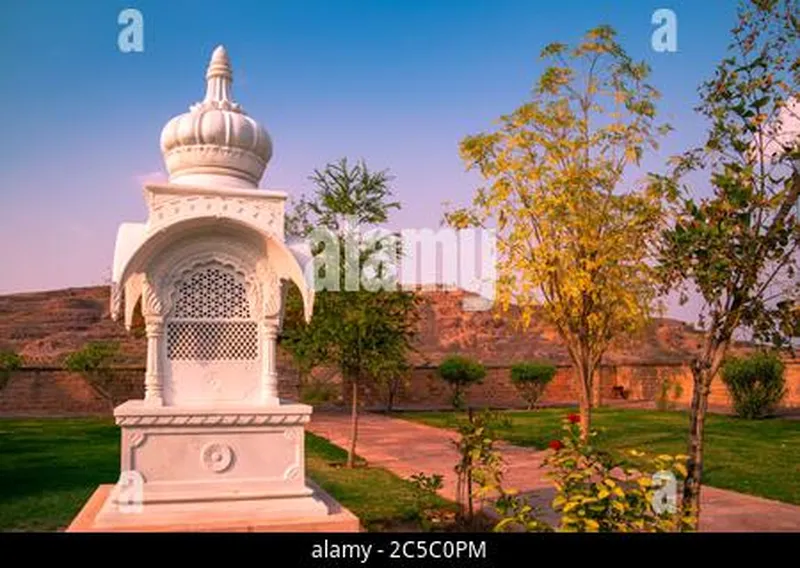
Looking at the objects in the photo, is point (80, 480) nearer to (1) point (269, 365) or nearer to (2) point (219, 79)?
(1) point (269, 365)

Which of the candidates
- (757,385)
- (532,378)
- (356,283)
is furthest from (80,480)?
(532,378)

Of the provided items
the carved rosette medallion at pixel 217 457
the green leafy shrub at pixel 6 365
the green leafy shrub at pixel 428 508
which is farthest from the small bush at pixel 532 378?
the carved rosette medallion at pixel 217 457

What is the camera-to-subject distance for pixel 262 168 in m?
6.01

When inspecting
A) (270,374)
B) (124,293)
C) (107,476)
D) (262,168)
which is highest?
(262,168)

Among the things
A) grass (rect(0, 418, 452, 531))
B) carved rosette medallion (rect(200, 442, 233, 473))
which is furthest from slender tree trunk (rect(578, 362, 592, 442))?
carved rosette medallion (rect(200, 442, 233, 473))

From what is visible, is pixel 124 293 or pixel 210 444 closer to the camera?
pixel 210 444

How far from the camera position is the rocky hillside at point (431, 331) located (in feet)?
135

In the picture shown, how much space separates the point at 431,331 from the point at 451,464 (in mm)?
38252

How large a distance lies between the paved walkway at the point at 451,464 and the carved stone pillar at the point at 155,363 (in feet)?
9.21

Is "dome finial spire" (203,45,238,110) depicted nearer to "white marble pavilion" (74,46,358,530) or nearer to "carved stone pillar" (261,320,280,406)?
"white marble pavilion" (74,46,358,530)

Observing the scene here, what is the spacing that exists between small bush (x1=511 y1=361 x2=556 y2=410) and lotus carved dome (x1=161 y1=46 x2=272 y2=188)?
20.7 m
